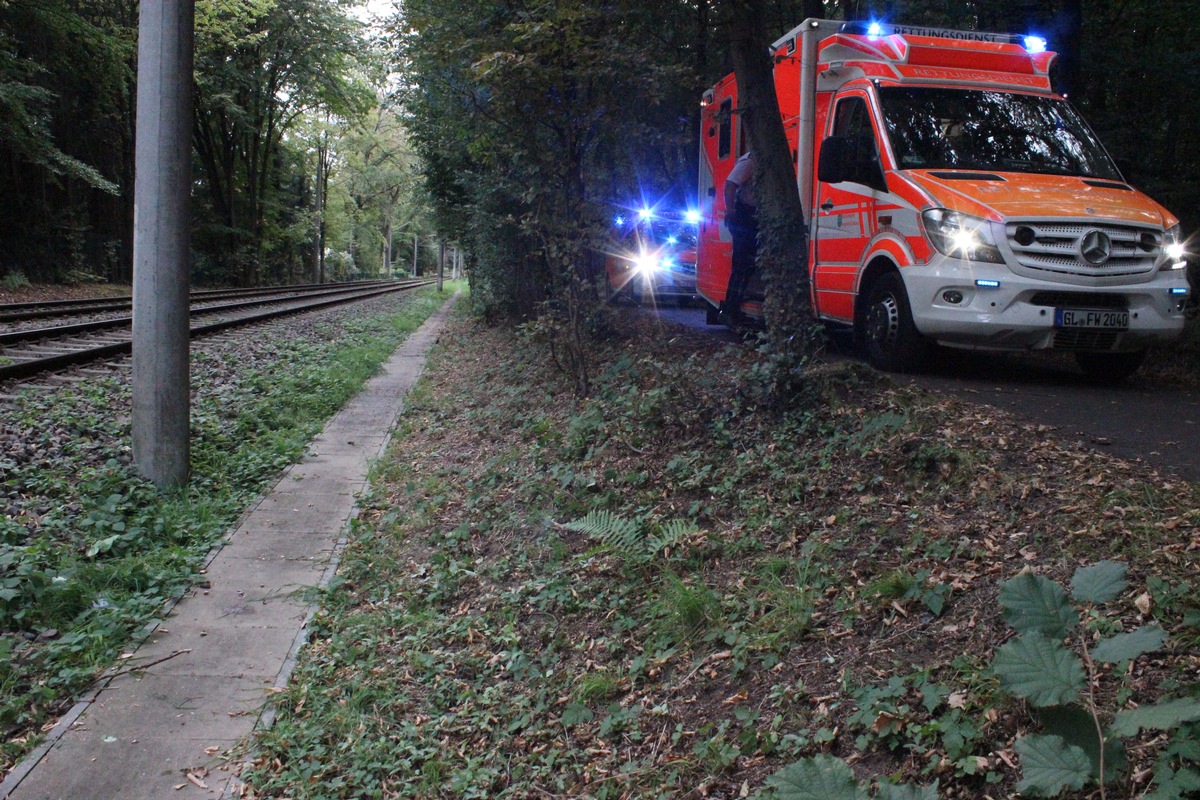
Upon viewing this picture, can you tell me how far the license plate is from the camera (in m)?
6.81

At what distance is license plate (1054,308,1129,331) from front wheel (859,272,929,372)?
1.01m

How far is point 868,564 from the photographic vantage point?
4242 mm

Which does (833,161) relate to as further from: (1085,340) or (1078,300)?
(1085,340)

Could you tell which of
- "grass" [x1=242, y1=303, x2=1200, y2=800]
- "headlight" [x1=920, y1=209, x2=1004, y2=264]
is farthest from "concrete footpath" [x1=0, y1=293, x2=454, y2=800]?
"headlight" [x1=920, y1=209, x2=1004, y2=264]

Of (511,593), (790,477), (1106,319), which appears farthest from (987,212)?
(511,593)

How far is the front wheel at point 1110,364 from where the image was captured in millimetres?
7586

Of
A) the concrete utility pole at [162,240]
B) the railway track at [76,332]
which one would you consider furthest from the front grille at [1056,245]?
the railway track at [76,332]

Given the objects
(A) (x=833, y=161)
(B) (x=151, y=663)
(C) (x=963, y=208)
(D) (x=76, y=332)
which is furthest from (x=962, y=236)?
(D) (x=76, y=332)

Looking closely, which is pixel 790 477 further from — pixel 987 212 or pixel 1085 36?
pixel 1085 36

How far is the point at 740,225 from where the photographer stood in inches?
391

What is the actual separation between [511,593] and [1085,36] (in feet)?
44.4

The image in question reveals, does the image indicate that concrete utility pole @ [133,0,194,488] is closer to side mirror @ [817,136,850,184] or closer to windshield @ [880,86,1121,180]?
side mirror @ [817,136,850,184]

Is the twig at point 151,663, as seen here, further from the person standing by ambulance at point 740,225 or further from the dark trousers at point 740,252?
the dark trousers at point 740,252

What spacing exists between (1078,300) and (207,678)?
6.47 metres
